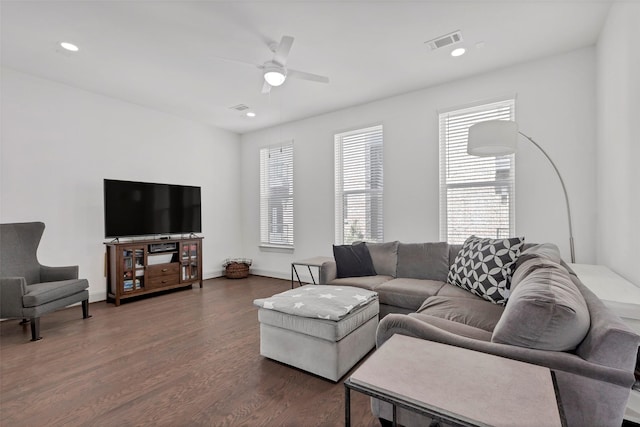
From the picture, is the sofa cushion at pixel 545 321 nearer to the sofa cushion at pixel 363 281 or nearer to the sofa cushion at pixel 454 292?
the sofa cushion at pixel 454 292

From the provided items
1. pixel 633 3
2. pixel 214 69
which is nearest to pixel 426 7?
pixel 633 3

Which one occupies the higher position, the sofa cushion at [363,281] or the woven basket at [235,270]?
the sofa cushion at [363,281]

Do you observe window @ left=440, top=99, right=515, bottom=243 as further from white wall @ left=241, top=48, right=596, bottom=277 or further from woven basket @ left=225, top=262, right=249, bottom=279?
woven basket @ left=225, top=262, right=249, bottom=279

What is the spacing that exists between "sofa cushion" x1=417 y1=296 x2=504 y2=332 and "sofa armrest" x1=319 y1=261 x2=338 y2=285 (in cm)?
125

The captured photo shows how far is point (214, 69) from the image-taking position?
3424mm

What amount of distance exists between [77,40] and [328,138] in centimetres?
326

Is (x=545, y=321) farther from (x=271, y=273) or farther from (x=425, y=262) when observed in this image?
(x=271, y=273)

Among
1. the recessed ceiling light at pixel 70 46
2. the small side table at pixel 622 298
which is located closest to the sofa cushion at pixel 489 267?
the small side table at pixel 622 298

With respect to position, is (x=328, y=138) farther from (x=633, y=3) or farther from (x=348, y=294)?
(x=633, y=3)

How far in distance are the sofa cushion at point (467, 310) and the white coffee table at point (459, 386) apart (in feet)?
3.14

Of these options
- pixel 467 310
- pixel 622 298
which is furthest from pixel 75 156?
pixel 622 298

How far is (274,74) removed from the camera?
9.50ft

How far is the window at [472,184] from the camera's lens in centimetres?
351

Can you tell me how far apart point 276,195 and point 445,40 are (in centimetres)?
376
